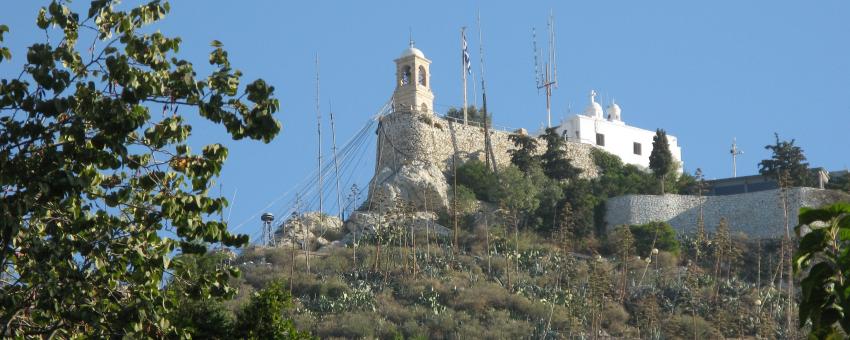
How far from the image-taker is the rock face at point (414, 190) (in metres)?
45.3

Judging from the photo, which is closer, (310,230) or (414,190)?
(310,230)

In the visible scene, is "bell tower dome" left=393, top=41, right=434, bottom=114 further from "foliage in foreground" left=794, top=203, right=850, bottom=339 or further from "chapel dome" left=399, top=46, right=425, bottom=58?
"foliage in foreground" left=794, top=203, right=850, bottom=339

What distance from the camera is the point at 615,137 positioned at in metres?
54.7

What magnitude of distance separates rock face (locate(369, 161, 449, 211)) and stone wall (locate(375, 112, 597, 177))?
105cm

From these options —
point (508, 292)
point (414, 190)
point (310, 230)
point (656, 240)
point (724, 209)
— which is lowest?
point (508, 292)

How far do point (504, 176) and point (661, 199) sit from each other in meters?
5.11

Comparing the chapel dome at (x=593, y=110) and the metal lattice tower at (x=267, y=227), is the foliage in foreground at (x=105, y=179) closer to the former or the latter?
the metal lattice tower at (x=267, y=227)

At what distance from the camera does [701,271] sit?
139 feet

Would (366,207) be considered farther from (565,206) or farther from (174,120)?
(174,120)

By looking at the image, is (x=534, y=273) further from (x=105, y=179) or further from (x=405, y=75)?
(x=105, y=179)

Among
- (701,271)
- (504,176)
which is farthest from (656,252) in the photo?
(504,176)

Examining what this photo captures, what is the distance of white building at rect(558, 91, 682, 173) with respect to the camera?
53.8m

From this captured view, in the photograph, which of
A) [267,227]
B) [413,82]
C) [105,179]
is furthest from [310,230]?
[105,179]

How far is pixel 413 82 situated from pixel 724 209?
11.5 metres
